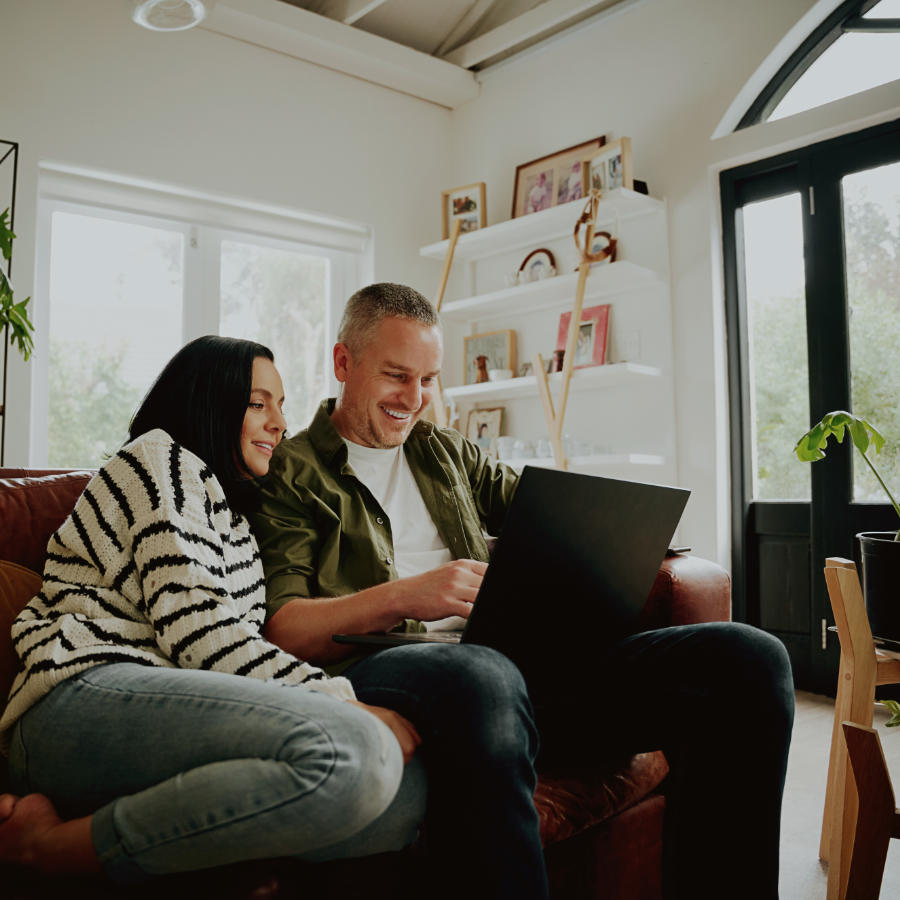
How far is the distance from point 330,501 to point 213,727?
2.07ft

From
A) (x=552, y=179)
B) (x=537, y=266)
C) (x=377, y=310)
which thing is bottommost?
(x=377, y=310)

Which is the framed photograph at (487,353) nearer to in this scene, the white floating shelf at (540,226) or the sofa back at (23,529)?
the white floating shelf at (540,226)

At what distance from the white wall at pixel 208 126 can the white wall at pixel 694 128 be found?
942mm

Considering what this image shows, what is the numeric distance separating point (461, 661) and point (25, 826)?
51 centimetres

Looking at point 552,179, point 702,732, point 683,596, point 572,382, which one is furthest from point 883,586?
point 552,179

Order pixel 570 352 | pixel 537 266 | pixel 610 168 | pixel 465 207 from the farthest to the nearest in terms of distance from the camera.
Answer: pixel 465 207 → pixel 537 266 → pixel 610 168 → pixel 570 352

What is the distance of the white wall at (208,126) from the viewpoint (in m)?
3.43

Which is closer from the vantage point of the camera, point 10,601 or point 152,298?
point 10,601

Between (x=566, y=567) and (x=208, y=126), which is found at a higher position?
(x=208, y=126)

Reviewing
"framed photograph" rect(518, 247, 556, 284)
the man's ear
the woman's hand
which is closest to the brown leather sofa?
the woman's hand

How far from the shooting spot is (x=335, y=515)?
149cm

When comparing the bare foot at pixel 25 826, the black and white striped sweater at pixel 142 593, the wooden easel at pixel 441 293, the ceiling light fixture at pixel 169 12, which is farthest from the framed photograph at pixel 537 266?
the bare foot at pixel 25 826

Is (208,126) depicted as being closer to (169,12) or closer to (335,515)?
(169,12)

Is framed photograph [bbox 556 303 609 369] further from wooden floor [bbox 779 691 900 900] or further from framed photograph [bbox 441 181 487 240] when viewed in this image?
wooden floor [bbox 779 691 900 900]
